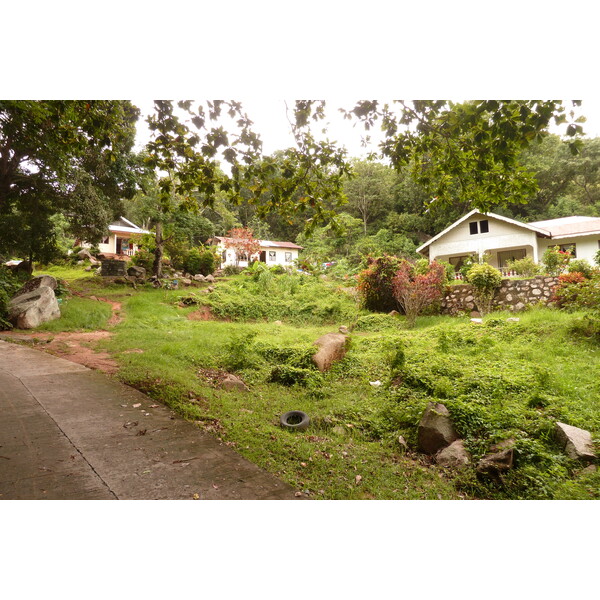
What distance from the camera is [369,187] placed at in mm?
3377

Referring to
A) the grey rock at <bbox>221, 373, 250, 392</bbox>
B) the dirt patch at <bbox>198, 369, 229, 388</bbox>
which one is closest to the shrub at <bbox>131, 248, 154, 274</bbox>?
the dirt patch at <bbox>198, 369, 229, 388</bbox>

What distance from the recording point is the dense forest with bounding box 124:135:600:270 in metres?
2.60

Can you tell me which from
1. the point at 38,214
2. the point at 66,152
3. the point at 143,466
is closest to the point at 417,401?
the point at 143,466

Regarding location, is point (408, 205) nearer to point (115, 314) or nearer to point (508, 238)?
point (508, 238)

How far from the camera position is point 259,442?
220cm

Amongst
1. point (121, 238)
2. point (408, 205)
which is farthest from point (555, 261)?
point (121, 238)

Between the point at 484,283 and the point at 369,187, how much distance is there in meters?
2.64

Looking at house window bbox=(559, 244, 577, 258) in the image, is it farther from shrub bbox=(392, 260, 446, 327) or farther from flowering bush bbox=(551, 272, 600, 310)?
shrub bbox=(392, 260, 446, 327)

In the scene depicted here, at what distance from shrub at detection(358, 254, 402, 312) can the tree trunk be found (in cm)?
368

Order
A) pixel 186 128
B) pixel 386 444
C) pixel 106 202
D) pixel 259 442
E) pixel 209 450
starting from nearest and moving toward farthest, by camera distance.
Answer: pixel 209 450, pixel 259 442, pixel 386 444, pixel 186 128, pixel 106 202
